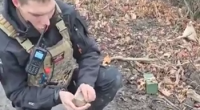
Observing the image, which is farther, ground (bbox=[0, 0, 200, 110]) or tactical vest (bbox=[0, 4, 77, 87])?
ground (bbox=[0, 0, 200, 110])

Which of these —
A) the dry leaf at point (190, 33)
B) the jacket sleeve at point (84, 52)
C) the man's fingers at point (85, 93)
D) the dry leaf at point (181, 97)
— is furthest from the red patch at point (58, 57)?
the dry leaf at point (190, 33)

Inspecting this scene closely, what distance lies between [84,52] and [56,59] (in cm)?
28

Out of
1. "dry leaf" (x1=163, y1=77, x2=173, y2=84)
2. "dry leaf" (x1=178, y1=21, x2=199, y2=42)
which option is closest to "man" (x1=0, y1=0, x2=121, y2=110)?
"dry leaf" (x1=163, y1=77, x2=173, y2=84)

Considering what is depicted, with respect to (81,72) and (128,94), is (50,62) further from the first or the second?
(128,94)

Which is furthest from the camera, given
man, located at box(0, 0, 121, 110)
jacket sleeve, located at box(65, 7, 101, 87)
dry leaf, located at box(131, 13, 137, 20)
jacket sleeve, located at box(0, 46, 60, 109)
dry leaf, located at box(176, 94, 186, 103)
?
dry leaf, located at box(131, 13, 137, 20)

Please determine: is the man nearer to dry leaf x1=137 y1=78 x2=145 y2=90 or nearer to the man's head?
the man's head

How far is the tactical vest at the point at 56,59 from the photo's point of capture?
306cm

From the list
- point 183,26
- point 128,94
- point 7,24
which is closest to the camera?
point 7,24

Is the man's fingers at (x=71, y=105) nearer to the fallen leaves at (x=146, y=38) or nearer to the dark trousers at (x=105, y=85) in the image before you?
the dark trousers at (x=105, y=85)

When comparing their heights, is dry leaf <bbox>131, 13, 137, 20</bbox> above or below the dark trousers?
above

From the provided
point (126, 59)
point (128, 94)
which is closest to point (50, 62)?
point (128, 94)

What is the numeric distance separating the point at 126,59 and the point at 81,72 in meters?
1.12

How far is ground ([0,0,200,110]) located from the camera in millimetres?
4039

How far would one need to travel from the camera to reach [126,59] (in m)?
4.45
